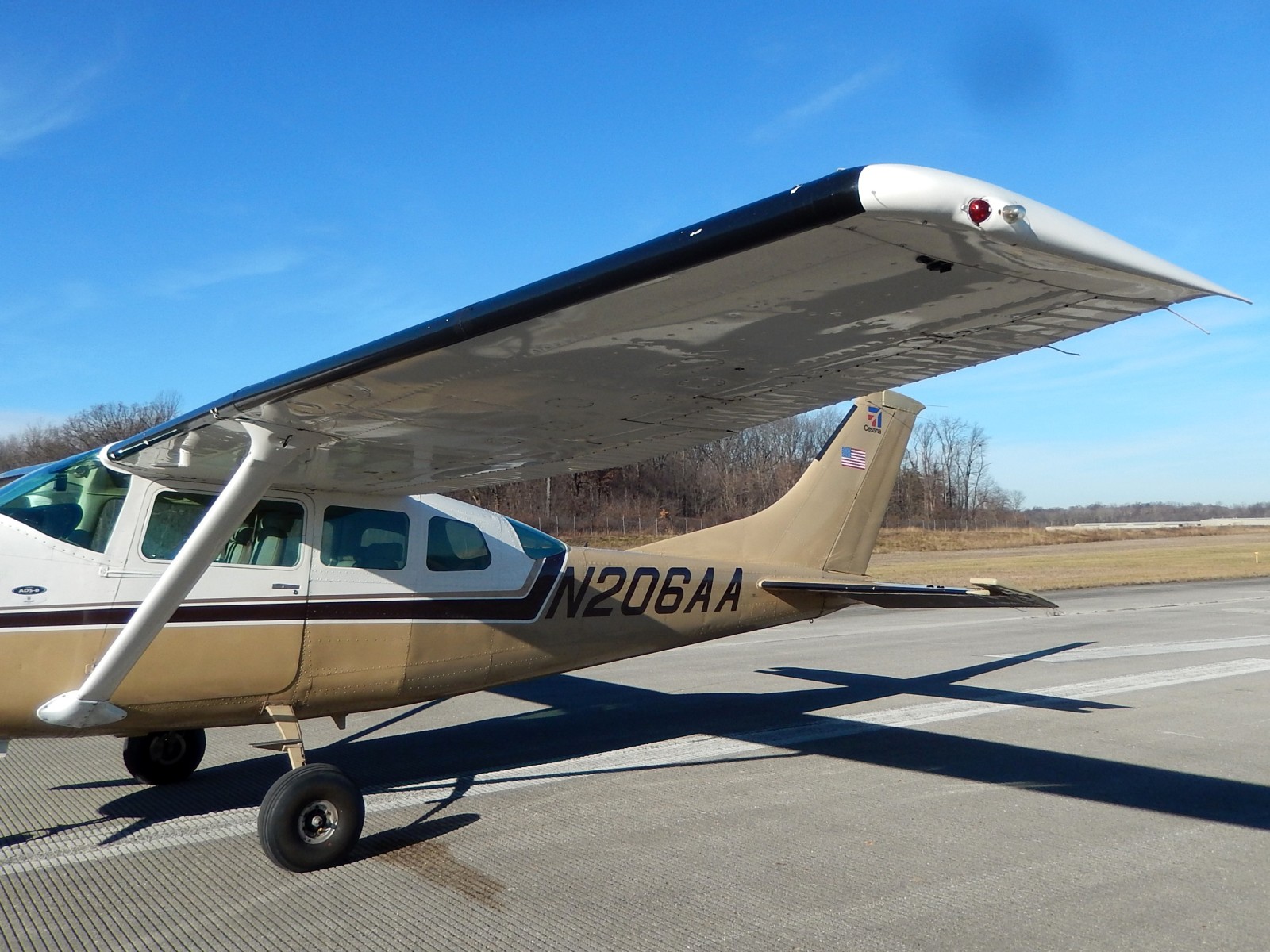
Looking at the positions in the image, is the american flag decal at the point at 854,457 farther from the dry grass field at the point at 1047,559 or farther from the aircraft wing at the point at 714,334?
the dry grass field at the point at 1047,559

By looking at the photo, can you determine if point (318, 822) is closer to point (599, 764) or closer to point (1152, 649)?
point (599, 764)

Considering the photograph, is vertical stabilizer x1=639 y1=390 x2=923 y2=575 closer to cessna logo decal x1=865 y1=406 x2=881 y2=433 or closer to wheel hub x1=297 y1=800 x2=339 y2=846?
cessna logo decal x1=865 y1=406 x2=881 y2=433

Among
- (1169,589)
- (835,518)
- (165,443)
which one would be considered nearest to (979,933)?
(165,443)

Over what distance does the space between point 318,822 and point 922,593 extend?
5371 mm

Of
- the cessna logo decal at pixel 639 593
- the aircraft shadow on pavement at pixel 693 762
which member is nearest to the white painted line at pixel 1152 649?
the aircraft shadow on pavement at pixel 693 762

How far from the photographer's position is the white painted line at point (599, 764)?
5102 millimetres

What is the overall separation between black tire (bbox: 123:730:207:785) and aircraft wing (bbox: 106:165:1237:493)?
2.21m

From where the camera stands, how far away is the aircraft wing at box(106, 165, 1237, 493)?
241 cm

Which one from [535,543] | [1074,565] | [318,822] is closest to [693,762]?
[535,543]

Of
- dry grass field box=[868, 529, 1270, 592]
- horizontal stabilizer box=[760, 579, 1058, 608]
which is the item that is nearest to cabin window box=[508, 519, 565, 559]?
horizontal stabilizer box=[760, 579, 1058, 608]

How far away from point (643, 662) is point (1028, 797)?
719 centimetres

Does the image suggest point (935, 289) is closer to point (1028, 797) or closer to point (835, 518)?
point (1028, 797)

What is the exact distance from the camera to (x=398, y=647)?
6062mm

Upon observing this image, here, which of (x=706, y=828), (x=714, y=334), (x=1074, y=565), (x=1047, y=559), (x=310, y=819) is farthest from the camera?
(x=1047, y=559)
